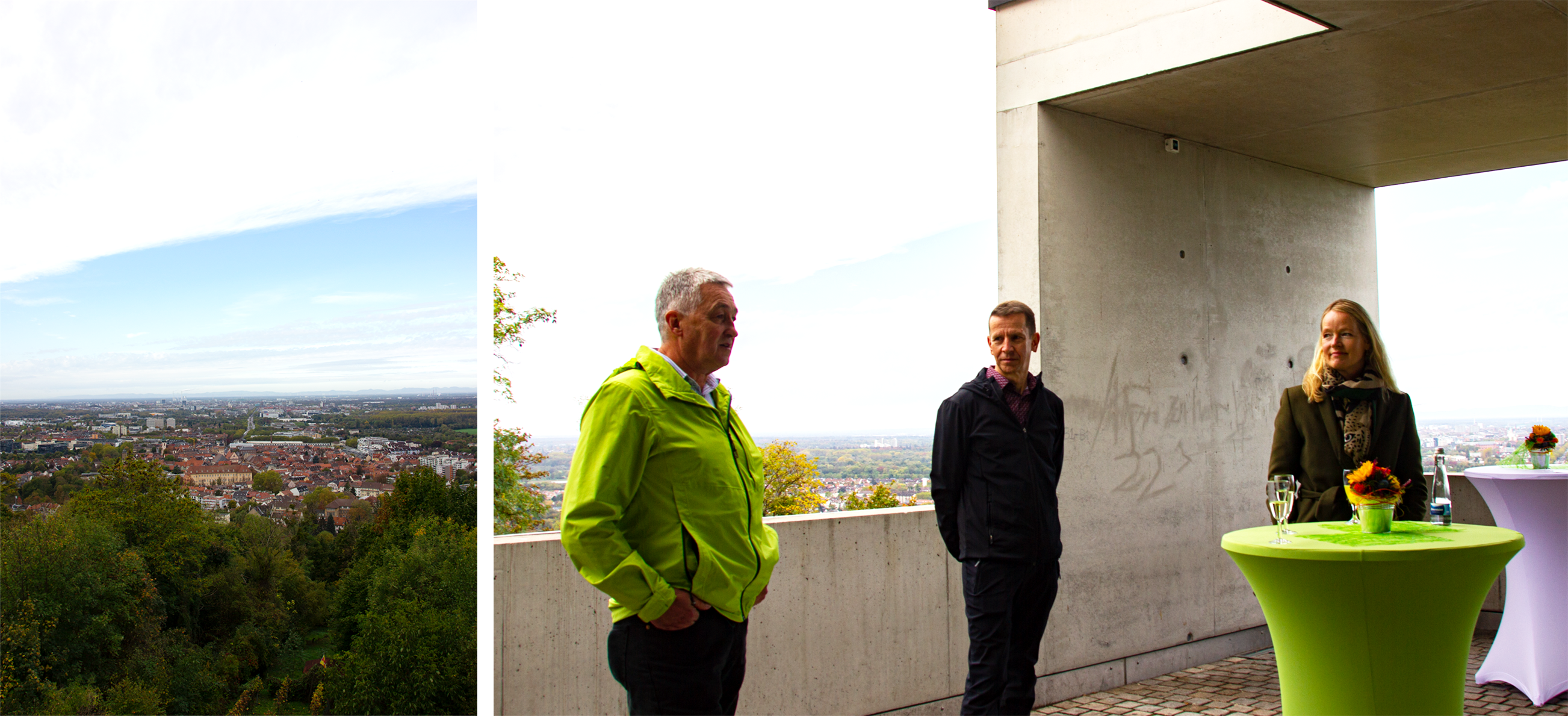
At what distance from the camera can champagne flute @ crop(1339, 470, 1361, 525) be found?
8.87ft

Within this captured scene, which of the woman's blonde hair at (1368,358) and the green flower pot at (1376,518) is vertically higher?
the woman's blonde hair at (1368,358)

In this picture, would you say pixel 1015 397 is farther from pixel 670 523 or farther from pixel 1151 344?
pixel 1151 344

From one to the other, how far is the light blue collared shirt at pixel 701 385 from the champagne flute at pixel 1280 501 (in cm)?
176

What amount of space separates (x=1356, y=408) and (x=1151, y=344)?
1.82 meters

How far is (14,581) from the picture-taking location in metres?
6.36

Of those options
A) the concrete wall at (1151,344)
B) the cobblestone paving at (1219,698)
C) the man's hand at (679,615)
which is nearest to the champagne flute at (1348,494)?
the cobblestone paving at (1219,698)

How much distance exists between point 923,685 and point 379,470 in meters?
6.96

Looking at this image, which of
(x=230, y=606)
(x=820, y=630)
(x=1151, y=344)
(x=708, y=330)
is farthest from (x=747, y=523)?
(x=230, y=606)

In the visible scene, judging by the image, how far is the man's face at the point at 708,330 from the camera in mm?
1994

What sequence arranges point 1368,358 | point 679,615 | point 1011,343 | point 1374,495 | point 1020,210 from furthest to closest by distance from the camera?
point 1020,210
point 1368,358
point 1011,343
point 1374,495
point 679,615

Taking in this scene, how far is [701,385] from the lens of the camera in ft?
6.72

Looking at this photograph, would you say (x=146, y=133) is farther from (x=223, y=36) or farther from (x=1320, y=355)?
(x=1320, y=355)

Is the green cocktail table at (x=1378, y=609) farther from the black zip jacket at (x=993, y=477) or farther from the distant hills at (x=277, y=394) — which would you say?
the distant hills at (x=277, y=394)

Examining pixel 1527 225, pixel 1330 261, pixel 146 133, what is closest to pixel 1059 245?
pixel 1330 261
